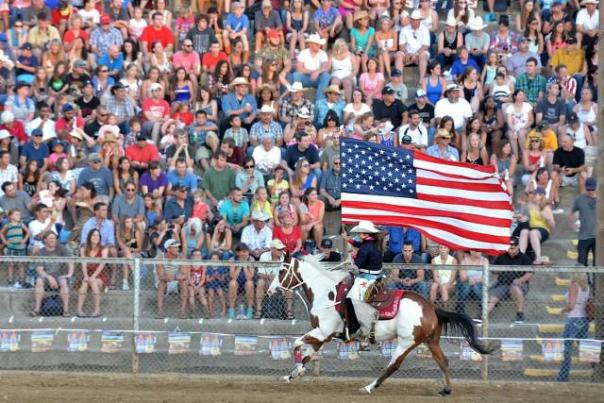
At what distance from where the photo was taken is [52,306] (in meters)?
21.4

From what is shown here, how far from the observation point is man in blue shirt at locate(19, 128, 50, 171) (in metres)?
25.3

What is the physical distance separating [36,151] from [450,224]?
8.62 meters

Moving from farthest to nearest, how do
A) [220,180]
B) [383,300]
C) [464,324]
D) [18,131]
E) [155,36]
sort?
[155,36] < [18,131] < [220,180] < [464,324] < [383,300]

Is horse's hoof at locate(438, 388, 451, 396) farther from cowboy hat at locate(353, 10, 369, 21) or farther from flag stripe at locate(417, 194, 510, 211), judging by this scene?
cowboy hat at locate(353, 10, 369, 21)

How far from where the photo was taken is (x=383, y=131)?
83.4 feet

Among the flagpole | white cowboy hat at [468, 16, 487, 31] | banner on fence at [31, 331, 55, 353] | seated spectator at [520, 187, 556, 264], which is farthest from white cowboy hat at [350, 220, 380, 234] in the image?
white cowboy hat at [468, 16, 487, 31]

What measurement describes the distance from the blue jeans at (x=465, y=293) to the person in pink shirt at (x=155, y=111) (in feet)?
24.6

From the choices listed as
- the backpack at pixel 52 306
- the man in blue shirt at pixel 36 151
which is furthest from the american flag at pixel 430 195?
the man in blue shirt at pixel 36 151

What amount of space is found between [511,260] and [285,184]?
4.30 meters

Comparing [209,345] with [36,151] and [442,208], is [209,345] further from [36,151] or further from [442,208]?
[36,151]

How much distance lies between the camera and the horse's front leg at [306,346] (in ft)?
64.3

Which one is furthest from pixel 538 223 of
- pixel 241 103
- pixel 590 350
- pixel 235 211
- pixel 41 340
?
pixel 41 340

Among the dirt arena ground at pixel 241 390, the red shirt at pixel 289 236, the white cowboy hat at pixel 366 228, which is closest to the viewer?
the dirt arena ground at pixel 241 390

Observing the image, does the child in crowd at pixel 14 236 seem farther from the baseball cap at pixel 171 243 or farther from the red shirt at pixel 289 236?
the red shirt at pixel 289 236
